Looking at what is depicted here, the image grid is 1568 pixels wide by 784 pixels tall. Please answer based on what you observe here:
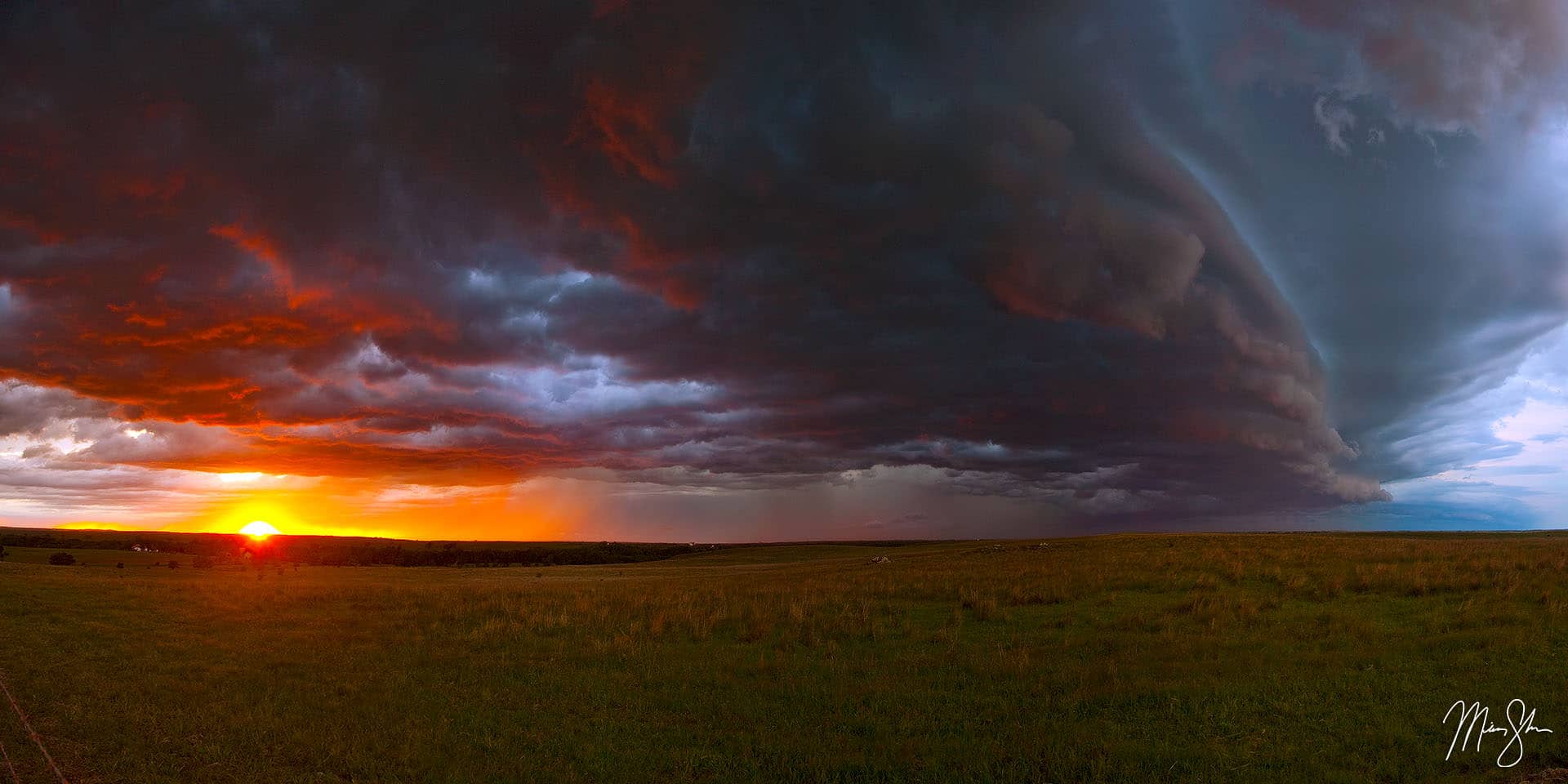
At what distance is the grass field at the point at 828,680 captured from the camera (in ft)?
39.5

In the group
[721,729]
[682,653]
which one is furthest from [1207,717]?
[682,653]

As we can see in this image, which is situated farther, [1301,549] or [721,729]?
[1301,549]

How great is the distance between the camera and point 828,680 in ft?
55.5

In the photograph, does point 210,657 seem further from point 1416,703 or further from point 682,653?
point 1416,703

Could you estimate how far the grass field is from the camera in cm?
1204

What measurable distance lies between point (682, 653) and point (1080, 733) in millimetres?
10656

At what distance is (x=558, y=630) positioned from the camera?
76.7 ft
